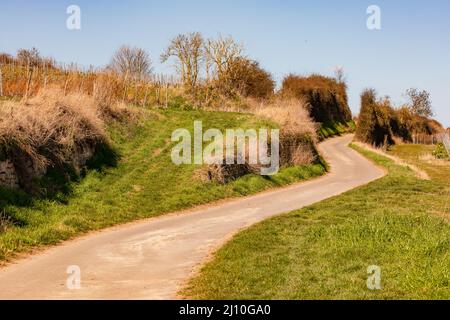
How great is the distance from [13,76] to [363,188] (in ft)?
76.0

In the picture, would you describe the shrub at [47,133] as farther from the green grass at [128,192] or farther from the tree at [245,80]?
the tree at [245,80]

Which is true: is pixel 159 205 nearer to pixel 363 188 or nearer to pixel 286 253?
pixel 286 253

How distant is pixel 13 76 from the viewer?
109 ft

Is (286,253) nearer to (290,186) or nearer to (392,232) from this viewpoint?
(392,232)

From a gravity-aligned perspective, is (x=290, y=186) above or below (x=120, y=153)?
below

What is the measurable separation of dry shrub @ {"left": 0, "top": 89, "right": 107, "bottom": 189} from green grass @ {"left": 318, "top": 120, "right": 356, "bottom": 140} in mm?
41308

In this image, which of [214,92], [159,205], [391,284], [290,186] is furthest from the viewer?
[214,92]

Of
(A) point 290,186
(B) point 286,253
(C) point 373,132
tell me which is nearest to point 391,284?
(B) point 286,253

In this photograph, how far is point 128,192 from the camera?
75.8 ft

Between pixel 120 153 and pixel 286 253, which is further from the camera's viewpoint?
pixel 120 153

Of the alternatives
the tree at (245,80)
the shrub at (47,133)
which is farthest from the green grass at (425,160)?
the shrub at (47,133)
